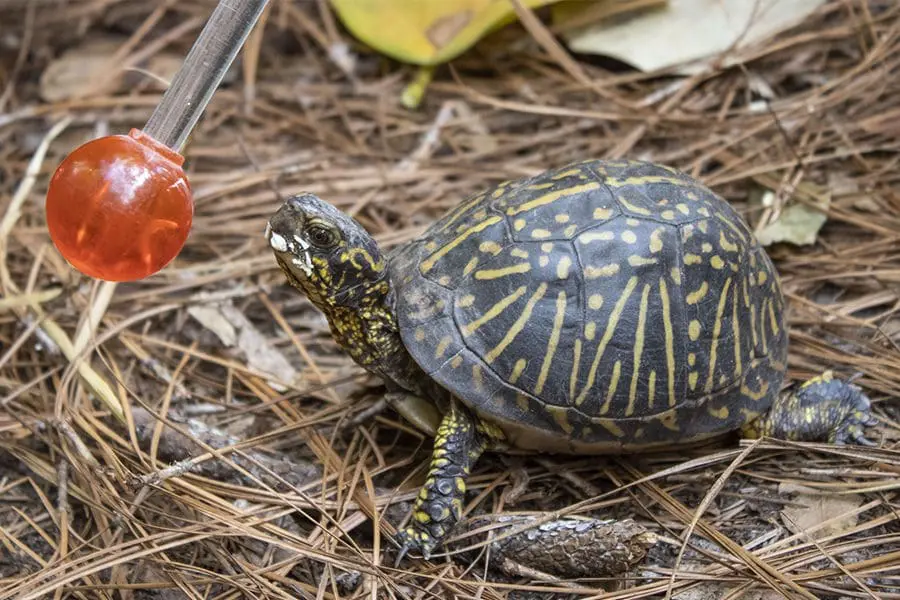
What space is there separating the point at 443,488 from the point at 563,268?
2.10 feet

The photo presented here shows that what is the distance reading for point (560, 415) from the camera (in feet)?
7.11

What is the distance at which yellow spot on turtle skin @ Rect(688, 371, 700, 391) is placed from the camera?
221cm

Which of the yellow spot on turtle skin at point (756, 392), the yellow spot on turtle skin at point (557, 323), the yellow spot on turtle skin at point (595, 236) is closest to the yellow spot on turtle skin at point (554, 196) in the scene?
the yellow spot on turtle skin at point (595, 236)

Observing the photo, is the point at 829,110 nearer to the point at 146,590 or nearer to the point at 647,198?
the point at 647,198

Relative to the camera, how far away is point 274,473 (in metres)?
2.25

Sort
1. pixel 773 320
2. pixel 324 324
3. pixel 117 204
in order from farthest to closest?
1. pixel 324 324
2. pixel 773 320
3. pixel 117 204

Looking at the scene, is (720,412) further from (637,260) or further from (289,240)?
(289,240)

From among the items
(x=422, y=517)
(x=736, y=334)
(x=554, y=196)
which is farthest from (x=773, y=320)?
(x=422, y=517)

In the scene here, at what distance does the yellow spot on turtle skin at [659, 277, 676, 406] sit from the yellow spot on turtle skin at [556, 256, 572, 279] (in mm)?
245

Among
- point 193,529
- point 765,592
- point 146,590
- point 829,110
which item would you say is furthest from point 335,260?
point 829,110

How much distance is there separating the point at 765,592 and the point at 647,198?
1.03 meters

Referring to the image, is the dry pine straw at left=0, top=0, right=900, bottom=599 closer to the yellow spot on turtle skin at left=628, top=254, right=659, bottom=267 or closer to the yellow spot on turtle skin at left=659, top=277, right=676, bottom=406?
the yellow spot on turtle skin at left=659, top=277, right=676, bottom=406

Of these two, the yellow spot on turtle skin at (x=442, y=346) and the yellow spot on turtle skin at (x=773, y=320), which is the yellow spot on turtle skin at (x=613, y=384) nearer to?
the yellow spot on turtle skin at (x=442, y=346)

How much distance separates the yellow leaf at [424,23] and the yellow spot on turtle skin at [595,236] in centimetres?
150
